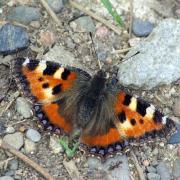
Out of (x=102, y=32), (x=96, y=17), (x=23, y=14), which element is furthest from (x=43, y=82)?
(x=96, y=17)

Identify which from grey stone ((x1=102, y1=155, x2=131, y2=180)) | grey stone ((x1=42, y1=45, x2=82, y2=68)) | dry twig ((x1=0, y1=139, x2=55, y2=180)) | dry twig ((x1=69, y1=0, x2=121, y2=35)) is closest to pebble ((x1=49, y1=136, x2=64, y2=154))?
dry twig ((x1=0, y1=139, x2=55, y2=180))

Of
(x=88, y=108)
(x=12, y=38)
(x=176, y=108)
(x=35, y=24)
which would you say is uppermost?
(x=35, y=24)

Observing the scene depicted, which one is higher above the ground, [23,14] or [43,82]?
[23,14]

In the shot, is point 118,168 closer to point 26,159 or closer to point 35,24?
point 26,159

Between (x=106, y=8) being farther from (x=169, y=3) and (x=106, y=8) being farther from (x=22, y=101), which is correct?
(x=22, y=101)

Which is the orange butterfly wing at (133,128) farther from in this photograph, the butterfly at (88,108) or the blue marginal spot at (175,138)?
the blue marginal spot at (175,138)

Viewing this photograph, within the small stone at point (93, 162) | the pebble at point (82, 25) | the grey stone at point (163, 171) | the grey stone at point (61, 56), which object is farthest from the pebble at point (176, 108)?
the pebble at point (82, 25)
